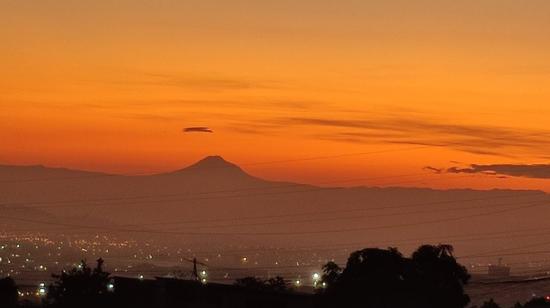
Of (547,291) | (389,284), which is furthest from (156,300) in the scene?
(547,291)

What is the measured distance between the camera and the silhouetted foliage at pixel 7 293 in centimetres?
11065

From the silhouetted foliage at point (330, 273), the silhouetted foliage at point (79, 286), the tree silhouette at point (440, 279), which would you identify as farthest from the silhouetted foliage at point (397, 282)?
the silhouetted foliage at point (79, 286)

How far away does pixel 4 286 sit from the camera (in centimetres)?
11412

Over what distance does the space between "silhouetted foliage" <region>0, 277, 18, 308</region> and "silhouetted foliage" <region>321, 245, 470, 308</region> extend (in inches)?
1230

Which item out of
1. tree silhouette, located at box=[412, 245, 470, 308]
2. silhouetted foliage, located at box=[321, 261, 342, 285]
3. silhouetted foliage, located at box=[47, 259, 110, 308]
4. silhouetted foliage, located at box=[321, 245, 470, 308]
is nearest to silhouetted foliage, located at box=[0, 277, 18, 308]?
silhouetted foliage, located at box=[47, 259, 110, 308]

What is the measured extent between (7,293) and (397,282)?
3762 cm

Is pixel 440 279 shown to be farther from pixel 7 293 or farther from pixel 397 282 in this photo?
pixel 7 293

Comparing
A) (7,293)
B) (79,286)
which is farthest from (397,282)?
(7,293)

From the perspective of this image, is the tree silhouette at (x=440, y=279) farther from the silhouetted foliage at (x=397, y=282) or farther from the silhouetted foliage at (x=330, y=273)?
the silhouetted foliage at (x=330, y=273)

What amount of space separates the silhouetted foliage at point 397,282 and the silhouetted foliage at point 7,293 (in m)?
31.3

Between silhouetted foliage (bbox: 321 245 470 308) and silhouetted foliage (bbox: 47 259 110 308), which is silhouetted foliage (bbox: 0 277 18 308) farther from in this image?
silhouetted foliage (bbox: 321 245 470 308)

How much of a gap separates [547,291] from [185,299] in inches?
4151

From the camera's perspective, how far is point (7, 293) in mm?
113000

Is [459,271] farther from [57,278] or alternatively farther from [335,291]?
[57,278]
